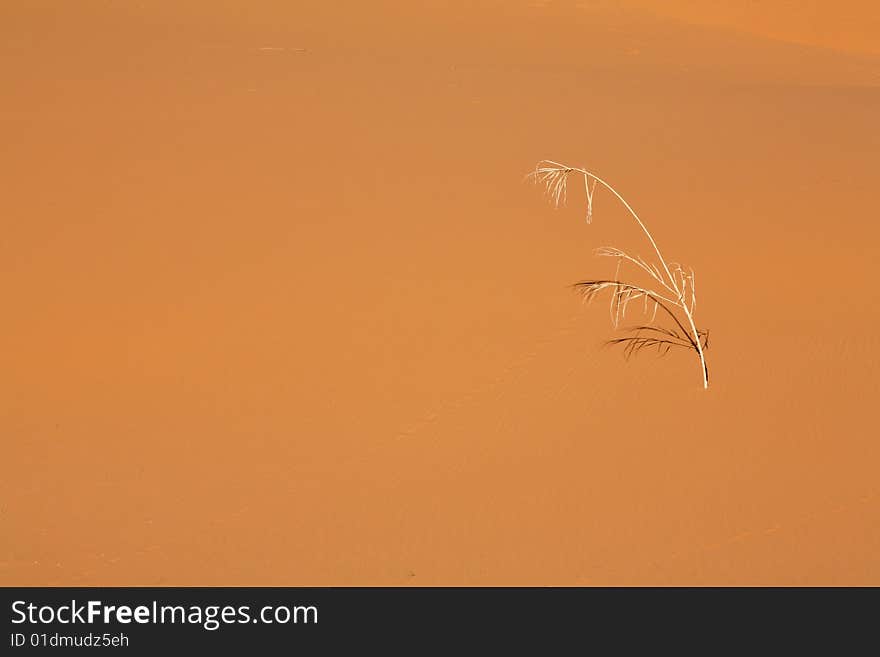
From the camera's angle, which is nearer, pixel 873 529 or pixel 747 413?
pixel 873 529

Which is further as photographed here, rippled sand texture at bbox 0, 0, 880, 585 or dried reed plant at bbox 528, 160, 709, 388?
dried reed plant at bbox 528, 160, 709, 388

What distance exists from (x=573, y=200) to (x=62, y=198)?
2.93m

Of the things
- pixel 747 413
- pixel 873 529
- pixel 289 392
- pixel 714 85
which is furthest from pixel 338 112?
pixel 873 529

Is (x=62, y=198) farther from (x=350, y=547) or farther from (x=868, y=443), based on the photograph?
(x=868, y=443)

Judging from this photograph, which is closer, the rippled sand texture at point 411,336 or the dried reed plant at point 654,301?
the rippled sand texture at point 411,336

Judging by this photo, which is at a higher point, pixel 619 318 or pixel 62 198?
pixel 62 198

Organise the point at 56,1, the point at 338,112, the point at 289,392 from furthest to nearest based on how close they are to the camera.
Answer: the point at 56,1 → the point at 338,112 → the point at 289,392

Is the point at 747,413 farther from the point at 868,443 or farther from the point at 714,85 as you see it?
the point at 714,85

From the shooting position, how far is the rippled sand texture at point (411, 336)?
3.53m

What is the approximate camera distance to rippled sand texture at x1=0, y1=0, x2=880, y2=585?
3529mm

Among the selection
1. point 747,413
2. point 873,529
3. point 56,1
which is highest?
point 56,1

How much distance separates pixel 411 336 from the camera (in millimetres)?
4758

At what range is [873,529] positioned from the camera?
3549 millimetres

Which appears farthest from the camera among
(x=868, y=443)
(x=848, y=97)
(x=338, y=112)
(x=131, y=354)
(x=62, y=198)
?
(x=848, y=97)
